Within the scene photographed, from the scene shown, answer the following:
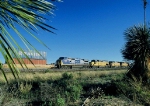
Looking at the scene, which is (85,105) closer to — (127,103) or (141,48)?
(127,103)

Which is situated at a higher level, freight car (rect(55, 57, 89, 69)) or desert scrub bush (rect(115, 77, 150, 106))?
freight car (rect(55, 57, 89, 69))

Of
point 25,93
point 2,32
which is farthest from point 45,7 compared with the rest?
point 25,93

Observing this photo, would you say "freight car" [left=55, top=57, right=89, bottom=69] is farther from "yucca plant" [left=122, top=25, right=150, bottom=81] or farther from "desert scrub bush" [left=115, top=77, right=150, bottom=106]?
"desert scrub bush" [left=115, top=77, right=150, bottom=106]

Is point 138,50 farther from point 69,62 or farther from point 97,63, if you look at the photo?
point 97,63

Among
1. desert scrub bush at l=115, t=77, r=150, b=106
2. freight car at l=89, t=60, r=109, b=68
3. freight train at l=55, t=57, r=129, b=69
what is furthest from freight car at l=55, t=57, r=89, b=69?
desert scrub bush at l=115, t=77, r=150, b=106

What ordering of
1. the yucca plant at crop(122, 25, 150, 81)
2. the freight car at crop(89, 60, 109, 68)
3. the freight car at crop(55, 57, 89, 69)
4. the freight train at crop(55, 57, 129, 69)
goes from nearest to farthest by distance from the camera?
the yucca plant at crop(122, 25, 150, 81)
the freight car at crop(55, 57, 89, 69)
the freight train at crop(55, 57, 129, 69)
the freight car at crop(89, 60, 109, 68)

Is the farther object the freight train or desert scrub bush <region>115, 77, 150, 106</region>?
the freight train

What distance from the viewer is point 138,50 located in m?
12.2

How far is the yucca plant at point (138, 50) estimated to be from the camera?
12058mm

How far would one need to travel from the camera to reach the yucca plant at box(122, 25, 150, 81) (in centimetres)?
1206

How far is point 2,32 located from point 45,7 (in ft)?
1.78

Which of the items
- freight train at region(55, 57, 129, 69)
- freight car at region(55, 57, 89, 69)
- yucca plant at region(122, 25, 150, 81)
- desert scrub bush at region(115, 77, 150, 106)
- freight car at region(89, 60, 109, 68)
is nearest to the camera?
desert scrub bush at region(115, 77, 150, 106)

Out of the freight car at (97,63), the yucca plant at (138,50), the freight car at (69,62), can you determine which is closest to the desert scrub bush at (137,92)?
the yucca plant at (138,50)

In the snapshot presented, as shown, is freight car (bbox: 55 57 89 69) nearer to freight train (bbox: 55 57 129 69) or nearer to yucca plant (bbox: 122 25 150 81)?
freight train (bbox: 55 57 129 69)
